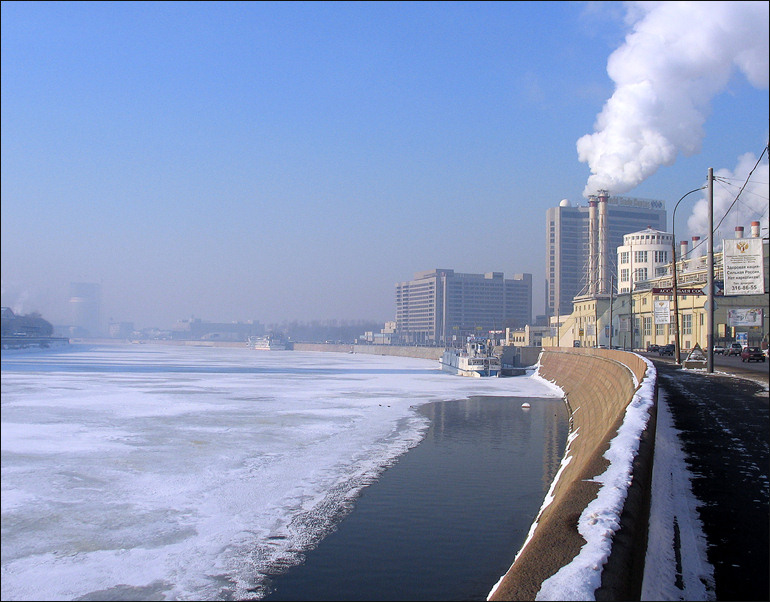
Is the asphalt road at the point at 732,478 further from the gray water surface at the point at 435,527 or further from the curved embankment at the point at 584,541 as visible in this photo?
the gray water surface at the point at 435,527

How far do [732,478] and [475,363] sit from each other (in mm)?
71923

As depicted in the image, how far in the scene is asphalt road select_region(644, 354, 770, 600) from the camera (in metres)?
7.86

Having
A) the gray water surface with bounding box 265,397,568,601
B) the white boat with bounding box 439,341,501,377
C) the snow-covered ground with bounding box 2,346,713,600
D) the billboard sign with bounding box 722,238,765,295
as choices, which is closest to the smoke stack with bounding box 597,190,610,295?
the white boat with bounding box 439,341,501,377

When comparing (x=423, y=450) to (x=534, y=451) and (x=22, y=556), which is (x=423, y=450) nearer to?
(x=534, y=451)

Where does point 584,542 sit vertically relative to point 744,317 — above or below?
below

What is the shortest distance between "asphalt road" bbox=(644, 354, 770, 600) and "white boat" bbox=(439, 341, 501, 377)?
56500 mm

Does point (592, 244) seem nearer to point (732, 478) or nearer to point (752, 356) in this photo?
point (752, 356)

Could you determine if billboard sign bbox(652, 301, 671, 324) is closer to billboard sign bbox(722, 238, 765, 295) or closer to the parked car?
the parked car

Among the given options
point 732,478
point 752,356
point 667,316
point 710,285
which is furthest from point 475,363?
point 732,478

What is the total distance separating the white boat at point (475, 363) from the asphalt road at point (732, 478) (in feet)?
185

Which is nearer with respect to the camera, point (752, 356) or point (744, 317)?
point (744, 317)

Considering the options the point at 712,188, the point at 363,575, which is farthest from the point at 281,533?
the point at 712,188

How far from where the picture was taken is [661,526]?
978 cm

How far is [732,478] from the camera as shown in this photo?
1177 cm
